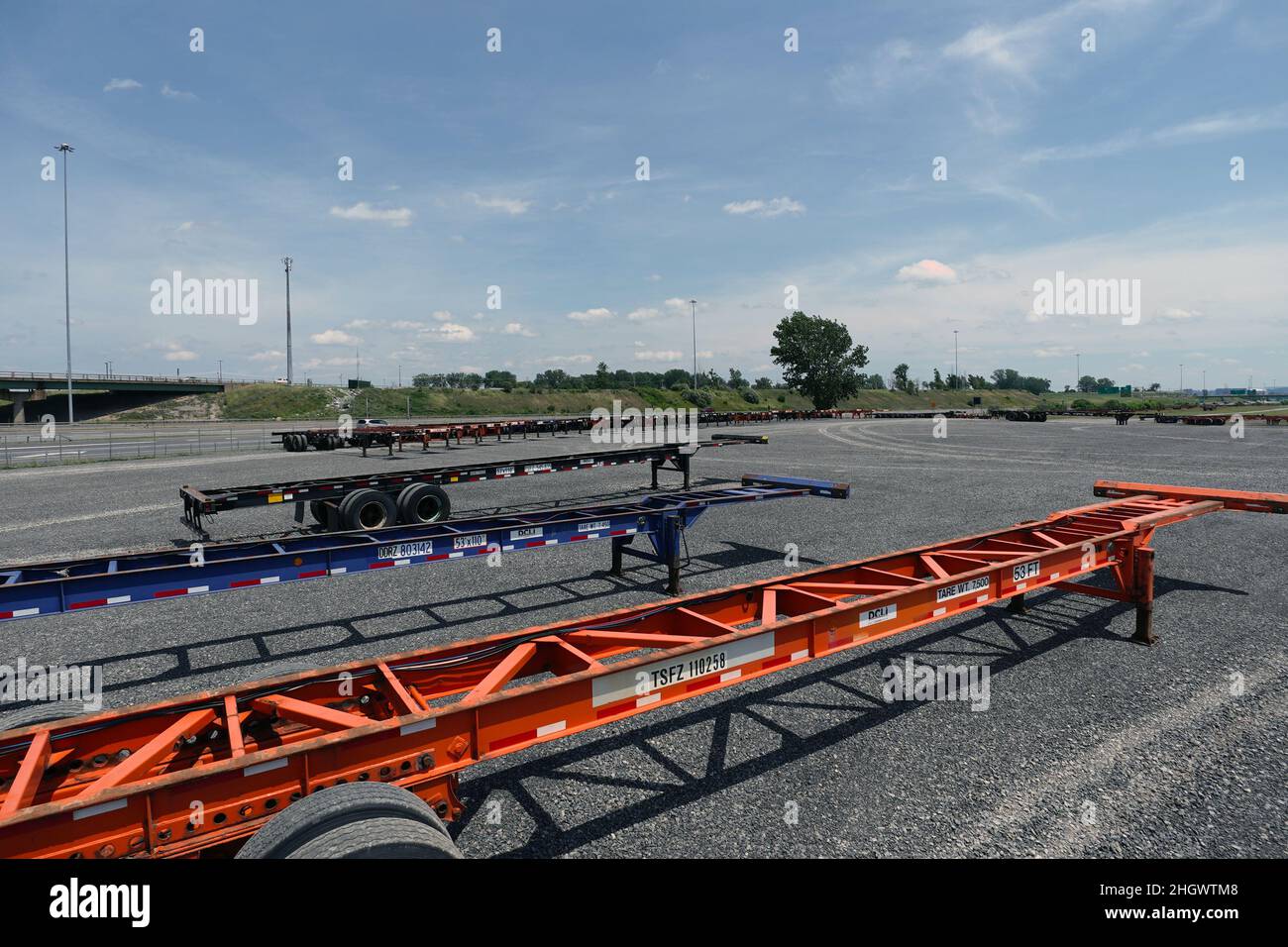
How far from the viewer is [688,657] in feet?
13.1

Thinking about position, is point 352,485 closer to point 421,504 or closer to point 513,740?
point 421,504

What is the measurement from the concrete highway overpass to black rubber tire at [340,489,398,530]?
278ft

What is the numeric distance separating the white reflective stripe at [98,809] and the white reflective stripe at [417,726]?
101cm

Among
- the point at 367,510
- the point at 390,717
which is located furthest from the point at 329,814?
the point at 367,510

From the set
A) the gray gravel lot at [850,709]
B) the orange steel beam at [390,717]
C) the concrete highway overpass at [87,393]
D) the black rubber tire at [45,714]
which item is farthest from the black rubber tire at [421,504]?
the concrete highway overpass at [87,393]

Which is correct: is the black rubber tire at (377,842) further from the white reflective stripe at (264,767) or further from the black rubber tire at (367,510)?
the black rubber tire at (367,510)

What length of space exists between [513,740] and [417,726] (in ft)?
1.69

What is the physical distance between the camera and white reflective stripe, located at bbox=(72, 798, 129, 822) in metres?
2.49

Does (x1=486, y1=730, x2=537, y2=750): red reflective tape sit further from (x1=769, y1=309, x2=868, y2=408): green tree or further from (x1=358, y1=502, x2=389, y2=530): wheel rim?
(x1=769, y1=309, x2=868, y2=408): green tree

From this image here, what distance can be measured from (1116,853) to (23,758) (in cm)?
563

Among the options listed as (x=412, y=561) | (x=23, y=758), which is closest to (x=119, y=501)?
(x=412, y=561)

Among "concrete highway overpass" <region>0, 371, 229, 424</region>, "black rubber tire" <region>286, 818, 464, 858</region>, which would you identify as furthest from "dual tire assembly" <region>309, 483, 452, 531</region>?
"concrete highway overpass" <region>0, 371, 229, 424</region>

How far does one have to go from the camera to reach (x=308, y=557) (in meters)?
6.68

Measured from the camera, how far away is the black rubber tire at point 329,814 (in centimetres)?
263
